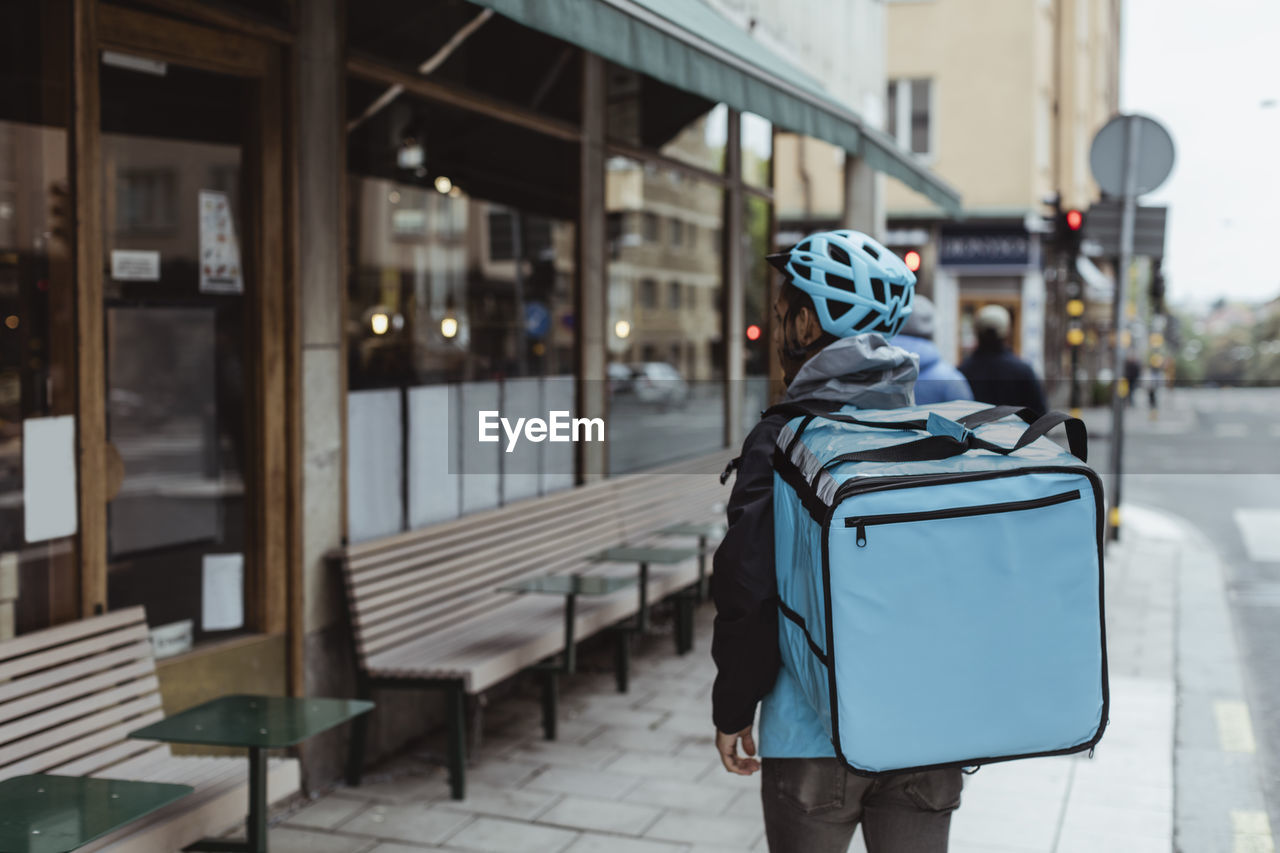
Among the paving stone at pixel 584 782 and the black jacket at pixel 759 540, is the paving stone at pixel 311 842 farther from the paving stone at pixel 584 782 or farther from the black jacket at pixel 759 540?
the black jacket at pixel 759 540

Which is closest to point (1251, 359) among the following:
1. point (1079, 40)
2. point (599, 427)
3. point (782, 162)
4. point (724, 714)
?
point (1079, 40)

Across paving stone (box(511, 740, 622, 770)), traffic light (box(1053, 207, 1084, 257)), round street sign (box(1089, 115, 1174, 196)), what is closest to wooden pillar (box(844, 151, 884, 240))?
round street sign (box(1089, 115, 1174, 196))

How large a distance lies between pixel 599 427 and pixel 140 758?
4.07m

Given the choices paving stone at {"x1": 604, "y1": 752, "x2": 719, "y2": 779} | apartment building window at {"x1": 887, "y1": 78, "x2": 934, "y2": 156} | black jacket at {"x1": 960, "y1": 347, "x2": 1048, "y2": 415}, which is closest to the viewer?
paving stone at {"x1": 604, "y1": 752, "x2": 719, "y2": 779}

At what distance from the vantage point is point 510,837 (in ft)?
15.6

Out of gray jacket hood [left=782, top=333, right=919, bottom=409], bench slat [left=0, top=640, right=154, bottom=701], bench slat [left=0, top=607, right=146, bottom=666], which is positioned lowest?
bench slat [left=0, top=640, right=154, bottom=701]

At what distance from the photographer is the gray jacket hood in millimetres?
2402

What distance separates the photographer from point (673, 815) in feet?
16.4

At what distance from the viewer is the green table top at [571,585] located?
5848 mm

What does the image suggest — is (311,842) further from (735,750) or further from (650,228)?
(650,228)

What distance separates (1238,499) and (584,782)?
14459 millimetres

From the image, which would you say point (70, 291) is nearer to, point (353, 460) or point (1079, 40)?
point (353, 460)

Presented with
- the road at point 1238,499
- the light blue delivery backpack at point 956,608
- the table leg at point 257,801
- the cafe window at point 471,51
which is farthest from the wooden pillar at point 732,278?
the light blue delivery backpack at point 956,608
